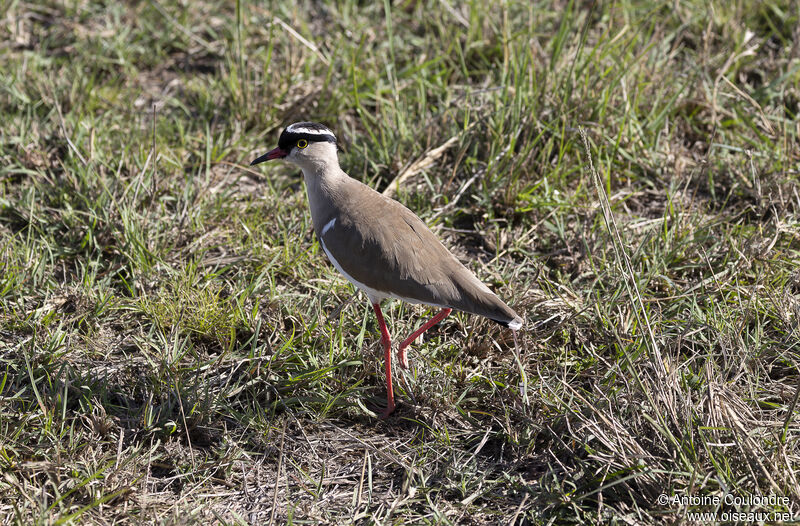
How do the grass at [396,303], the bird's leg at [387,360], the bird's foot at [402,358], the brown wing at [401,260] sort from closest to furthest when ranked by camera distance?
the grass at [396,303] → the brown wing at [401,260] → the bird's leg at [387,360] → the bird's foot at [402,358]

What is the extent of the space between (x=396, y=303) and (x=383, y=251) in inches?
26.0

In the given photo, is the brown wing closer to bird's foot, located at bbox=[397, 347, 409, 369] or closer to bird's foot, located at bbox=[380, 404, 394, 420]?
bird's foot, located at bbox=[397, 347, 409, 369]

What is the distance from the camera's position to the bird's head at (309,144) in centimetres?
432

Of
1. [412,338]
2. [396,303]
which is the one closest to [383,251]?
[412,338]

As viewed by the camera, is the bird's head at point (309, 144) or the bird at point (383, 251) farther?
the bird's head at point (309, 144)

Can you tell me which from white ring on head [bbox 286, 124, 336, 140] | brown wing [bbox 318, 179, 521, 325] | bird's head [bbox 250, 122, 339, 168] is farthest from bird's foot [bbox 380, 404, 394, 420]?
white ring on head [bbox 286, 124, 336, 140]

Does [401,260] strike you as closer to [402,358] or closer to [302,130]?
[402,358]

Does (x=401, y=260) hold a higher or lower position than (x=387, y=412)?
higher

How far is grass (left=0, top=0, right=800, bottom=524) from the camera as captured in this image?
3.38 m

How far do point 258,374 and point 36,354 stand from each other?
1097mm

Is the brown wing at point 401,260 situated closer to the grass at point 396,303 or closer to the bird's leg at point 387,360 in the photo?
the bird's leg at point 387,360

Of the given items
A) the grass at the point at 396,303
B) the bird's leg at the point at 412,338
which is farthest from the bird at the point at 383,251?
the grass at the point at 396,303

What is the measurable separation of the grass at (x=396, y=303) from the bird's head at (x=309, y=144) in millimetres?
575

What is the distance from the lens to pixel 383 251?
388 cm
